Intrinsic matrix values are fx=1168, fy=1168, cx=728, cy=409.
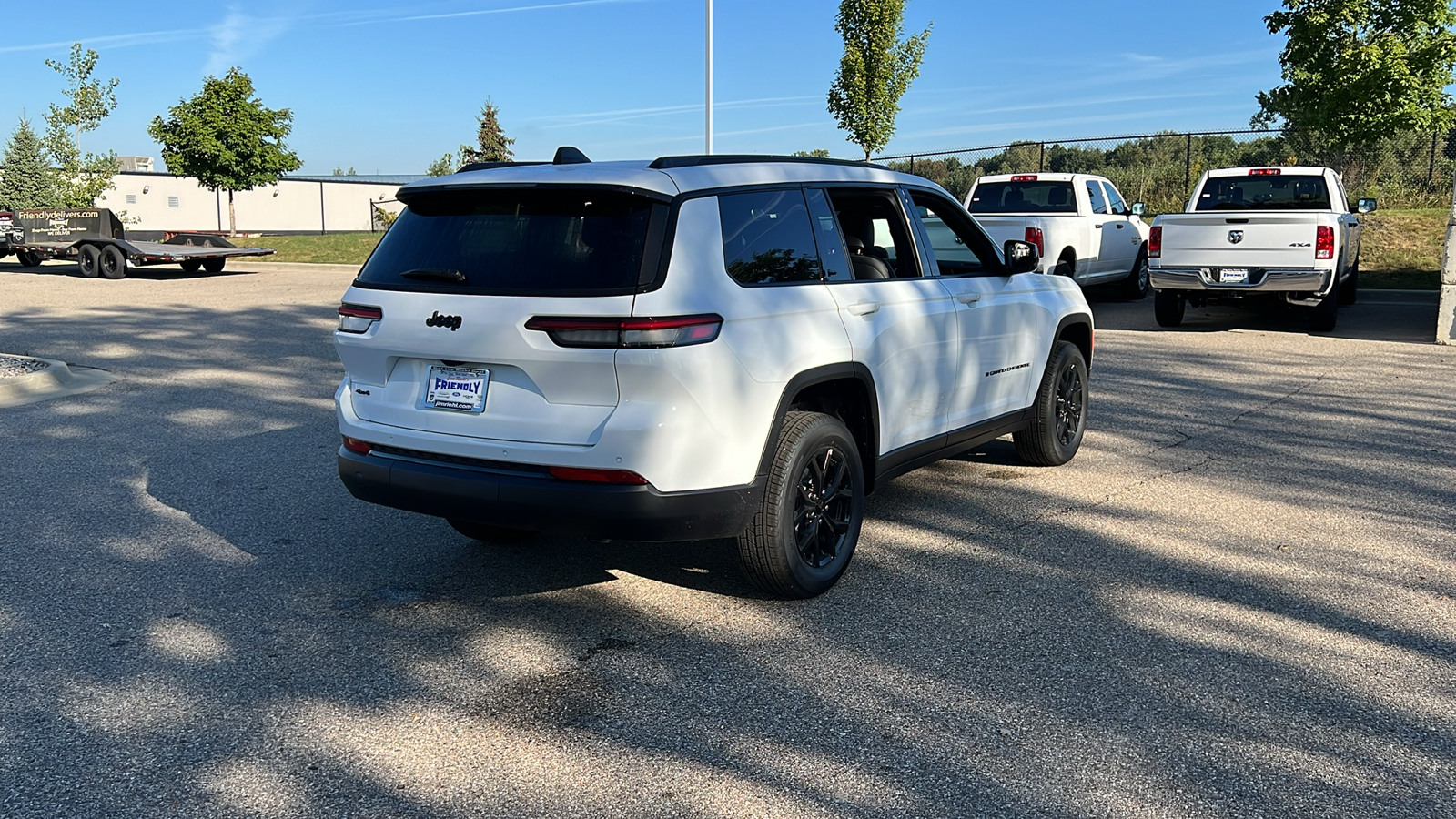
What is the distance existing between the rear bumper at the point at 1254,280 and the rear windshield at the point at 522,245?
11.0 meters

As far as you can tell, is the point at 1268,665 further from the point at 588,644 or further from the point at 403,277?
the point at 403,277

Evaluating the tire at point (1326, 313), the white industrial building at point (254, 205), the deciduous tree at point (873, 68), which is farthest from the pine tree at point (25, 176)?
the tire at point (1326, 313)

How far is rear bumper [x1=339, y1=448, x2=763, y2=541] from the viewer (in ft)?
13.4

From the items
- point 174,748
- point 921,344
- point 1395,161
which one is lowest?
point 174,748

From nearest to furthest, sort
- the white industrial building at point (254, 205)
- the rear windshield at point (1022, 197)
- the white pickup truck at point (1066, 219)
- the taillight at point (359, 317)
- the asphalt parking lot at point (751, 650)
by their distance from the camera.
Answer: the asphalt parking lot at point (751, 650)
the taillight at point (359, 317)
the white pickup truck at point (1066, 219)
the rear windshield at point (1022, 197)
the white industrial building at point (254, 205)

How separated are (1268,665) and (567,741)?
2.47 meters

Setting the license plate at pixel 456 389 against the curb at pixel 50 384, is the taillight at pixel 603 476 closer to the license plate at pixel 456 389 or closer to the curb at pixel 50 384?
the license plate at pixel 456 389

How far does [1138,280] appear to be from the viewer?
18969 mm

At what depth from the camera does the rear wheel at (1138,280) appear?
1870cm

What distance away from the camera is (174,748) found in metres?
3.54

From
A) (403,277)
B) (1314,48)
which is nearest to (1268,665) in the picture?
(403,277)

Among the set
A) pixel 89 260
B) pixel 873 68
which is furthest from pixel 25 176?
pixel 873 68

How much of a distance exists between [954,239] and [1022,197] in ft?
36.8

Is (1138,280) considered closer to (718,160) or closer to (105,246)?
(718,160)
